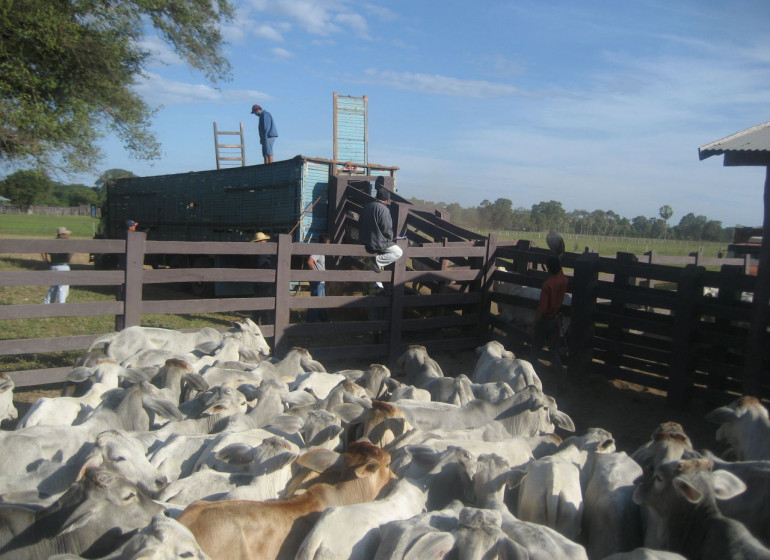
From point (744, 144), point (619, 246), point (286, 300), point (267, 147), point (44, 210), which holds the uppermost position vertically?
point (267, 147)

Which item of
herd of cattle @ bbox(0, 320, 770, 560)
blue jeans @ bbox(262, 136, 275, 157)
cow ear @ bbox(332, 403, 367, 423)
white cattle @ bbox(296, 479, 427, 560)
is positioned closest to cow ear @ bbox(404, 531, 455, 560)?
herd of cattle @ bbox(0, 320, 770, 560)

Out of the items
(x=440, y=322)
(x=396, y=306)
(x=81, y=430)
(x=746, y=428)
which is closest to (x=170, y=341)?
(x=81, y=430)

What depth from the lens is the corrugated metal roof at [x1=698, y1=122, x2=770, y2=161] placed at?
6734mm

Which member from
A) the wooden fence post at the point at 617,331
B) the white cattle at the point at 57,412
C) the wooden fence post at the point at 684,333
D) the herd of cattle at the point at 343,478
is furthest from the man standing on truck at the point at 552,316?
the white cattle at the point at 57,412

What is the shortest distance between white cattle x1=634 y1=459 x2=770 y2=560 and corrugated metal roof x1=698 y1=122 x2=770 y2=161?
421 centimetres

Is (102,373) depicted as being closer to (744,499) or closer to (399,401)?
(399,401)

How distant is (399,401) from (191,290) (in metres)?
12.0

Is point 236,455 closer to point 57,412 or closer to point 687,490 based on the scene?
point 57,412

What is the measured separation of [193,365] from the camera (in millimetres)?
6668

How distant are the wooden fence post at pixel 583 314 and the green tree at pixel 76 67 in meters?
10.7

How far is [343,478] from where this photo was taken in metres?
3.89

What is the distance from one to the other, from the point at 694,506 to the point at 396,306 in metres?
6.49

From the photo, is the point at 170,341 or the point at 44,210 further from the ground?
the point at 44,210

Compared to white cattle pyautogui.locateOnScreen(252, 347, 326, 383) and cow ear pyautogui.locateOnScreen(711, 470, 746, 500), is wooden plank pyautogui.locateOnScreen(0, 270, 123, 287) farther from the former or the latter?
cow ear pyautogui.locateOnScreen(711, 470, 746, 500)
